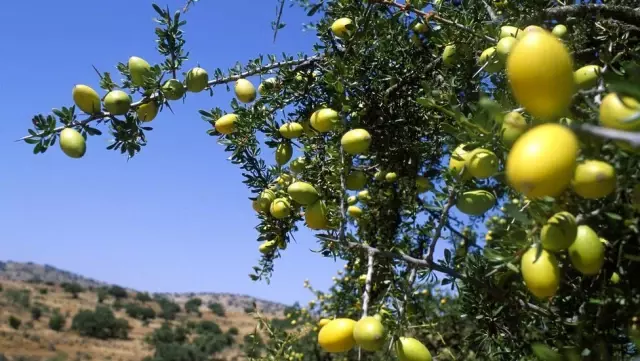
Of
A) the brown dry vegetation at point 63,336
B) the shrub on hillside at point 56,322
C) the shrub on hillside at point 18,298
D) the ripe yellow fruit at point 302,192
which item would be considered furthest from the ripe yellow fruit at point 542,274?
the shrub on hillside at point 18,298

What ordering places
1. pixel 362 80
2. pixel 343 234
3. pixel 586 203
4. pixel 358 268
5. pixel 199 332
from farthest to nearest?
pixel 199 332, pixel 358 268, pixel 362 80, pixel 343 234, pixel 586 203

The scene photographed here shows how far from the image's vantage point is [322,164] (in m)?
1.80

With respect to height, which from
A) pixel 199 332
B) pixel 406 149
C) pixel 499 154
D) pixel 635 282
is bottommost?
pixel 635 282

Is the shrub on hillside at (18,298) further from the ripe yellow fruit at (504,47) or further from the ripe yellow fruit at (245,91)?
the ripe yellow fruit at (504,47)

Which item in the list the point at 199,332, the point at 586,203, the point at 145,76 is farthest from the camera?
the point at 199,332

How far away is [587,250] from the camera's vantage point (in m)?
0.86

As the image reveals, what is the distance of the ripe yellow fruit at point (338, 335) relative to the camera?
1438 mm

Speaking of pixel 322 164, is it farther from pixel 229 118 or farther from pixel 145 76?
pixel 145 76

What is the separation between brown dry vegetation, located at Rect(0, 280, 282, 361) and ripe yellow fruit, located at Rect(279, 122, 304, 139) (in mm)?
17563

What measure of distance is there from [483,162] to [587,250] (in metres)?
0.24

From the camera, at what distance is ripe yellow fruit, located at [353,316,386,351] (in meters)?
1.29

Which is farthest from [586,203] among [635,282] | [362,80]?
[362,80]

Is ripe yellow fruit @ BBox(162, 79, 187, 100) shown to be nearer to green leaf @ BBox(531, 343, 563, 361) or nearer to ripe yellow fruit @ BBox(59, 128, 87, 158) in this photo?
ripe yellow fruit @ BBox(59, 128, 87, 158)

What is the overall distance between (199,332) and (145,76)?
84.0ft
